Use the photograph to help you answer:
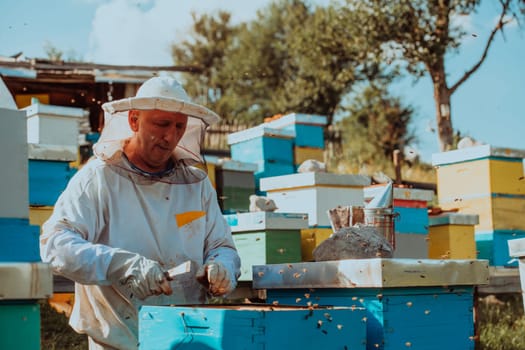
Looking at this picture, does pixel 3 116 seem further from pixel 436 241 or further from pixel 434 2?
pixel 434 2

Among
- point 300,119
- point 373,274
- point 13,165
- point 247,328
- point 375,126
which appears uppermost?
point 375,126

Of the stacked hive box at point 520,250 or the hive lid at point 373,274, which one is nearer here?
the hive lid at point 373,274

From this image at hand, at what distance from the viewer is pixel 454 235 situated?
20.1 ft

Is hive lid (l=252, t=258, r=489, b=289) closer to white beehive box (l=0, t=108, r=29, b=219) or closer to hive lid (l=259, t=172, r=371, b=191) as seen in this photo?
white beehive box (l=0, t=108, r=29, b=219)

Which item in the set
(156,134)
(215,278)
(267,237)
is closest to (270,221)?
(267,237)

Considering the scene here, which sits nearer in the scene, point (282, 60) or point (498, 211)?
point (498, 211)

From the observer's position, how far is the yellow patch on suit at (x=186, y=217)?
9.32 feet

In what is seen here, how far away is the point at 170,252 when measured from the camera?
110 inches

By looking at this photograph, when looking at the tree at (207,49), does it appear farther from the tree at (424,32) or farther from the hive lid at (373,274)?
the hive lid at (373,274)

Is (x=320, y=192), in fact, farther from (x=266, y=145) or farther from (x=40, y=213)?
(x=266, y=145)

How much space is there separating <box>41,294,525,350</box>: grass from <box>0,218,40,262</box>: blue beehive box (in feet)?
10.2

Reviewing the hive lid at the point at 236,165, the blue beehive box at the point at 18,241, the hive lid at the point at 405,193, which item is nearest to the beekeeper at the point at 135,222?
the blue beehive box at the point at 18,241

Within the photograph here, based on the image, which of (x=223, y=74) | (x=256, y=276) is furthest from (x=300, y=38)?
(x=256, y=276)

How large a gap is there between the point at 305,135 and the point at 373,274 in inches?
204
